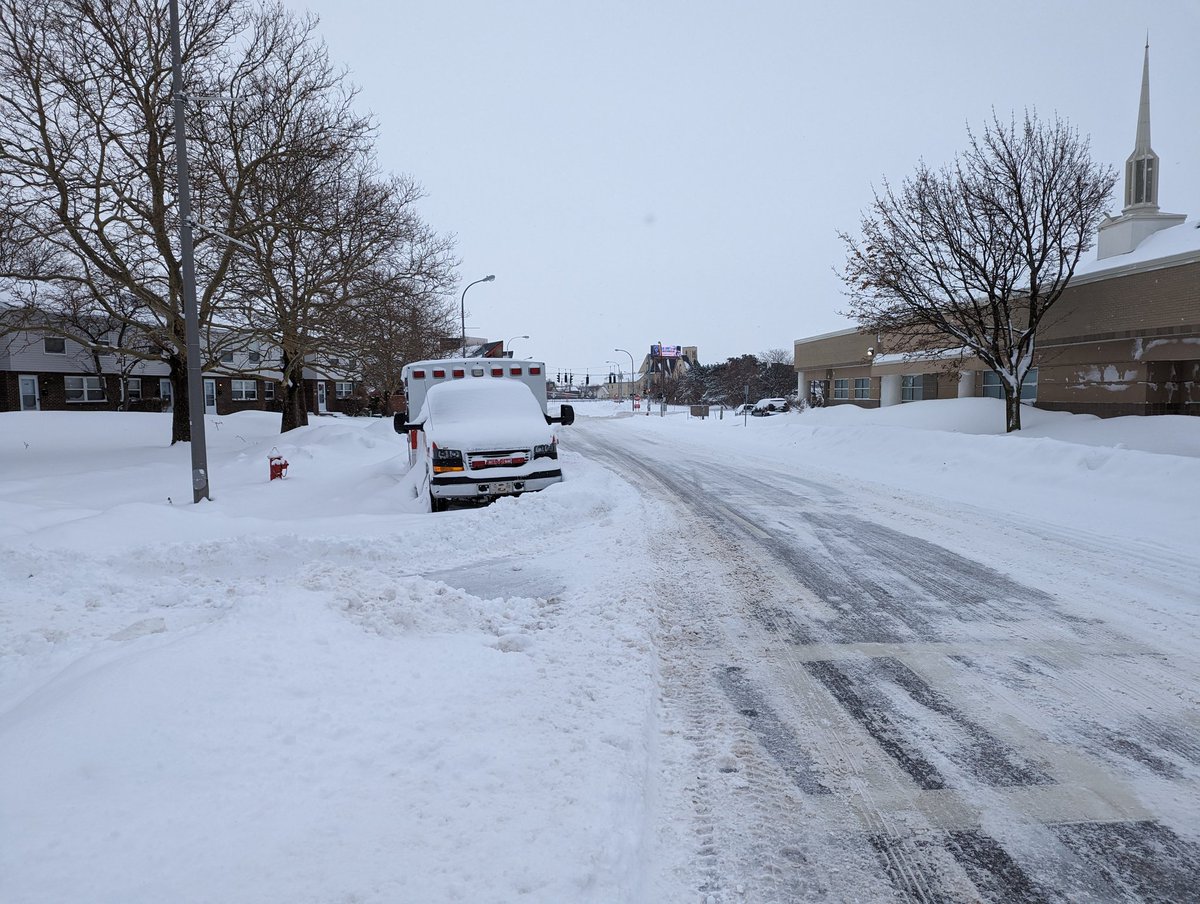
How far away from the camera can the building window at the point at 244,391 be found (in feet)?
177

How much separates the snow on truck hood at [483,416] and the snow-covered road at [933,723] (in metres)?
3.82

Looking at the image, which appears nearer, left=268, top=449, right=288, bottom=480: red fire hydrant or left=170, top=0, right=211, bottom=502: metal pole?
left=170, top=0, right=211, bottom=502: metal pole

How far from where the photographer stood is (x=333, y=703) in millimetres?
3525

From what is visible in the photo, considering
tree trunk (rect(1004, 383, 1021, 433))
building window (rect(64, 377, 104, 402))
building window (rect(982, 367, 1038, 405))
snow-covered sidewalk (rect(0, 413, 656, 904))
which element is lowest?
snow-covered sidewalk (rect(0, 413, 656, 904))

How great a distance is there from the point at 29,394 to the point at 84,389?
113 inches

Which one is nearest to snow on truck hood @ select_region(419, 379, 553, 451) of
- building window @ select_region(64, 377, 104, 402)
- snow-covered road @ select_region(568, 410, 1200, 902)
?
snow-covered road @ select_region(568, 410, 1200, 902)

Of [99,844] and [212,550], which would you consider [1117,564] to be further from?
[212,550]

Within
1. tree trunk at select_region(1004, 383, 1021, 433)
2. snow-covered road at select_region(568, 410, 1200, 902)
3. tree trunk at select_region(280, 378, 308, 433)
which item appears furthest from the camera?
tree trunk at select_region(280, 378, 308, 433)

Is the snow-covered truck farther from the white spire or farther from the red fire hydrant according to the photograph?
the white spire

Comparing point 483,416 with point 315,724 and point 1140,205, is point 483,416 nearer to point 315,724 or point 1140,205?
point 315,724

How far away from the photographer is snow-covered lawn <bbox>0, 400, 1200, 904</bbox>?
7.94 feet

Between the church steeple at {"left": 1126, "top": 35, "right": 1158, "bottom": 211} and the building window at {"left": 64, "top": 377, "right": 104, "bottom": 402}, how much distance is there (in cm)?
5440

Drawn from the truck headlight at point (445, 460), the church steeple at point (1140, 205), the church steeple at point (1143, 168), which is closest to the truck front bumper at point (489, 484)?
the truck headlight at point (445, 460)

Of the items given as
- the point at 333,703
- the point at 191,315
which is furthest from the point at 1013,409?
the point at 333,703
